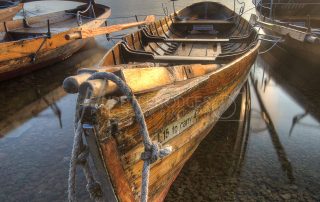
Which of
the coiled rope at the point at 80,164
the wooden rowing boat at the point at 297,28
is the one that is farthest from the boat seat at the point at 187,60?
the wooden rowing boat at the point at 297,28

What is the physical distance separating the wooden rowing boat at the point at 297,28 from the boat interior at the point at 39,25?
28.5ft

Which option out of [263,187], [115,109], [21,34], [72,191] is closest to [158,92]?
[115,109]

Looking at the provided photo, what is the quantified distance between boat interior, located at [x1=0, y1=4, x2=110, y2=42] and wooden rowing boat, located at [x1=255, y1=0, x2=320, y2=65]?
28.5ft

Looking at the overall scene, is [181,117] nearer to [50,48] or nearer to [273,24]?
[50,48]

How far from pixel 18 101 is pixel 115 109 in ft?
23.5

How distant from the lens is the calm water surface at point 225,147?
4.77 metres

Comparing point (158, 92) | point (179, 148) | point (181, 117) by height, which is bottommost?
point (179, 148)

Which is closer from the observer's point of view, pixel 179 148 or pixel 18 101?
pixel 179 148

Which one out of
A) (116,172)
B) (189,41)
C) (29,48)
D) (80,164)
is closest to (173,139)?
(116,172)

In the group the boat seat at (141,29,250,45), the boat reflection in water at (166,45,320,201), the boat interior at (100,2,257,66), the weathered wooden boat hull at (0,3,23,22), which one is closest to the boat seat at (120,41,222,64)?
the boat interior at (100,2,257,66)

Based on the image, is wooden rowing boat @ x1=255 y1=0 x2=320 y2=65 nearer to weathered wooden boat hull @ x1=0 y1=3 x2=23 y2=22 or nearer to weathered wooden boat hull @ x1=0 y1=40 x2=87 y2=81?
weathered wooden boat hull @ x1=0 y1=40 x2=87 y2=81

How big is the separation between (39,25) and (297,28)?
12.3 meters

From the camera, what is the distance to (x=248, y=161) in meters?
5.48

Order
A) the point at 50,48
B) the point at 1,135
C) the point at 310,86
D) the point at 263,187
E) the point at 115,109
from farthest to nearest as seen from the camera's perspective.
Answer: the point at 50,48
the point at 310,86
the point at 1,135
the point at 263,187
the point at 115,109
